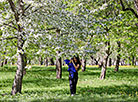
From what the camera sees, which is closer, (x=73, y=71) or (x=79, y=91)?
(x=73, y=71)

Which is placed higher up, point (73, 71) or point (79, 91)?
point (73, 71)

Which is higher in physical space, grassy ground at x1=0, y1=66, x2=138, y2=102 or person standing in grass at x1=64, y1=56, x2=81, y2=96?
person standing in grass at x1=64, y1=56, x2=81, y2=96

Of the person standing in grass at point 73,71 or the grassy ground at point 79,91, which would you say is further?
the person standing in grass at point 73,71

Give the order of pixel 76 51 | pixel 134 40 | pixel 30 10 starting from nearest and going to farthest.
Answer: pixel 76 51 < pixel 30 10 < pixel 134 40

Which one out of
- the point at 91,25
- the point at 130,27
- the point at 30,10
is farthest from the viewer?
the point at 130,27

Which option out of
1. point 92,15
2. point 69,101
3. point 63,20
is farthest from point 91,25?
point 69,101

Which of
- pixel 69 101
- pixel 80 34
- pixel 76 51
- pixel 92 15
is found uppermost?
pixel 92 15

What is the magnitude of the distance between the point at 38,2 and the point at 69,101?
723 cm

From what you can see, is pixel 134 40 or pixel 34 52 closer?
pixel 34 52

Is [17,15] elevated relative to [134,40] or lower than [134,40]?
elevated

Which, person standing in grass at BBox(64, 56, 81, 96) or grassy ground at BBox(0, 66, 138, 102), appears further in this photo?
person standing in grass at BBox(64, 56, 81, 96)

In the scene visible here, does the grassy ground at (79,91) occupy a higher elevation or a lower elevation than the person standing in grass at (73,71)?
lower

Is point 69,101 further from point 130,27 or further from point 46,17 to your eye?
point 130,27

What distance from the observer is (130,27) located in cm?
1789
